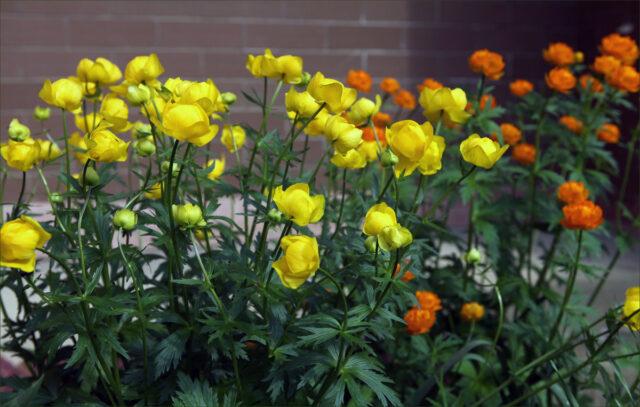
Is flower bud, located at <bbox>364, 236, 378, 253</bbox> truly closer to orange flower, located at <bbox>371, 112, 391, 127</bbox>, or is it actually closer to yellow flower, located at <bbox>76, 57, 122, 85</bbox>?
yellow flower, located at <bbox>76, 57, 122, 85</bbox>

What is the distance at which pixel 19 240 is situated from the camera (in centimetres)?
69

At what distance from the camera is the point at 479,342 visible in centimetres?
112

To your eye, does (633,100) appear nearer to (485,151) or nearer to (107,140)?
(485,151)

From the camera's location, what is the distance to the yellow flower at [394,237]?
736 mm

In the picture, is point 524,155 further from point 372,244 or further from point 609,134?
point 372,244

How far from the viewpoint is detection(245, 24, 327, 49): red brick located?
2.65 m

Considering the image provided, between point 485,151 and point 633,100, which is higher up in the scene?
point 485,151

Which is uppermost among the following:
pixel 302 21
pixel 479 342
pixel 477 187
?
pixel 302 21

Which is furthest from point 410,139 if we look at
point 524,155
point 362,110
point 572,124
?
point 572,124

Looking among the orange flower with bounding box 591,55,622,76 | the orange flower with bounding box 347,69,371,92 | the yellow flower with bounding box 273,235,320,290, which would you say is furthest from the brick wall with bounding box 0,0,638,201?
the yellow flower with bounding box 273,235,320,290

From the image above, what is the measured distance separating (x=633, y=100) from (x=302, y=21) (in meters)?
1.30

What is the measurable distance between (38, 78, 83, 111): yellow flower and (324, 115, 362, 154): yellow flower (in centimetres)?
34

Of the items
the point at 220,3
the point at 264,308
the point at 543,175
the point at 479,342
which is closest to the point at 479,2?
the point at 220,3

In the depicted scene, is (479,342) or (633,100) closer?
(479,342)
